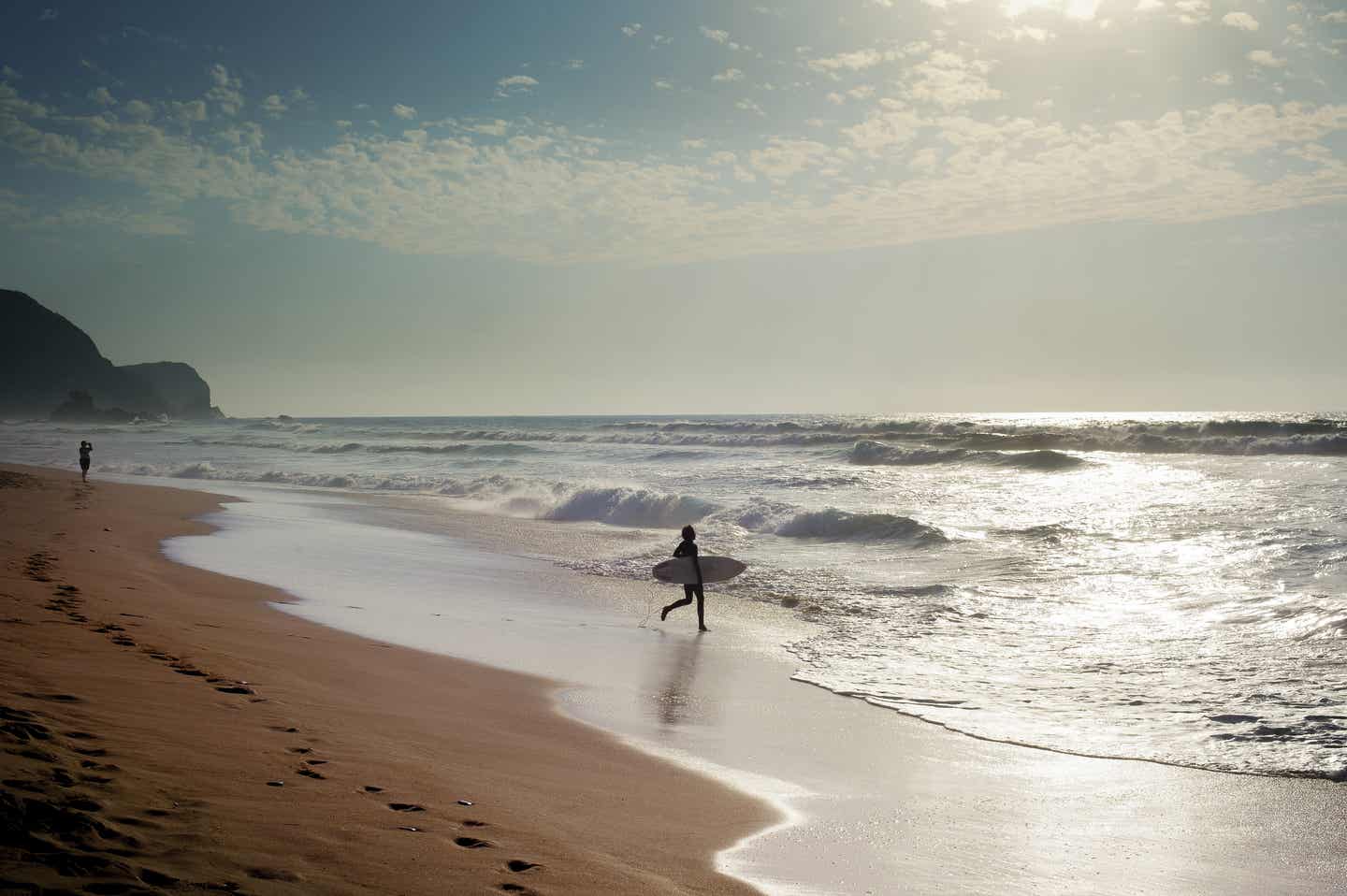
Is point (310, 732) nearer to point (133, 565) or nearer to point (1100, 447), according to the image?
point (133, 565)

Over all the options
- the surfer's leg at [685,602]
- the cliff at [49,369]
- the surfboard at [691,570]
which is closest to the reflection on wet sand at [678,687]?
the surfer's leg at [685,602]

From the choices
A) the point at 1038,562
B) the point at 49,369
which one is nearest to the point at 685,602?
the point at 1038,562

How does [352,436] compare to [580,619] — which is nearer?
[580,619]

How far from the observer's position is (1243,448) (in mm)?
35812

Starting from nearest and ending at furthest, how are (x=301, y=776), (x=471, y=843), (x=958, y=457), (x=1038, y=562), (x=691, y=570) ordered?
(x=471, y=843) → (x=301, y=776) → (x=691, y=570) → (x=1038, y=562) → (x=958, y=457)

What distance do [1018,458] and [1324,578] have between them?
25238mm

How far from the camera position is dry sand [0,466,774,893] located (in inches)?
134

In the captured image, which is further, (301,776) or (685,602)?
(685,602)

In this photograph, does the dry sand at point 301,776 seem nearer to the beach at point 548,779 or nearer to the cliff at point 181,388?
the beach at point 548,779

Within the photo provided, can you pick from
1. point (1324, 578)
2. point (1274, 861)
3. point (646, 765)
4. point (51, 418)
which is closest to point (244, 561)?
point (646, 765)

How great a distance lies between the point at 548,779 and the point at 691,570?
6.47 meters

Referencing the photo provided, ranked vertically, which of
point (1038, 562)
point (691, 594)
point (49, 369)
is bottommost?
point (691, 594)

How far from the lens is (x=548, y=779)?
219 inches

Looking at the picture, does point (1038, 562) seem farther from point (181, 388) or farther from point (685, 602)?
point (181, 388)
